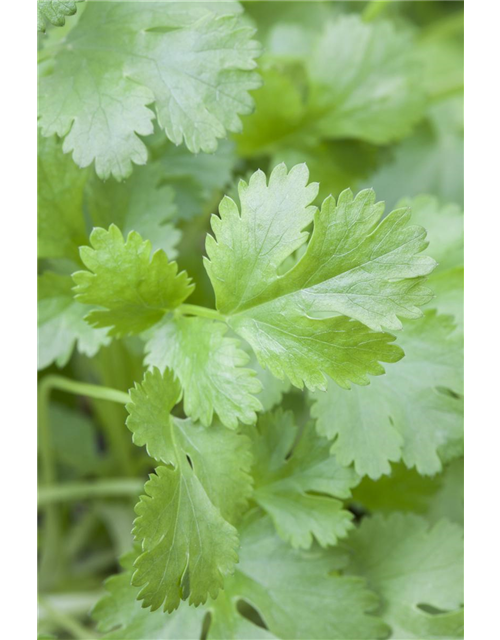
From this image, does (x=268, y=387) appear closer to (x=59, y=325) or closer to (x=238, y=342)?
(x=238, y=342)

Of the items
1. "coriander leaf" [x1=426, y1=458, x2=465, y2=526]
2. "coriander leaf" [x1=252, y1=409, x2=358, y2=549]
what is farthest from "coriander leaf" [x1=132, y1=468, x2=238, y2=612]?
"coriander leaf" [x1=426, y1=458, x2=465, y2=526]

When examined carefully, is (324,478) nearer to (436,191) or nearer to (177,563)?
(177,563)

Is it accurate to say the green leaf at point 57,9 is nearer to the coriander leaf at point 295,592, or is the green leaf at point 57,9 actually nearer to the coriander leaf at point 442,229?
the coriander leaf at point 442,229

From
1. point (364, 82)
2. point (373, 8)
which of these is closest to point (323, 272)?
point (364, 82)

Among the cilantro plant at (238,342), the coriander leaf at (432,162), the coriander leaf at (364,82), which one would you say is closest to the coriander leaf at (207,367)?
the cilantro plant at (238,342)

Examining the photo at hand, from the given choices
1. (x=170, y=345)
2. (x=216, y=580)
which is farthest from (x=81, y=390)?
(x=216, y=580)

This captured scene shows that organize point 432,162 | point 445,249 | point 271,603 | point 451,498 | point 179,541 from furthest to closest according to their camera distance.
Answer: point 432,162
point 451,498
point 445,249
point 271,603
point 179,541
